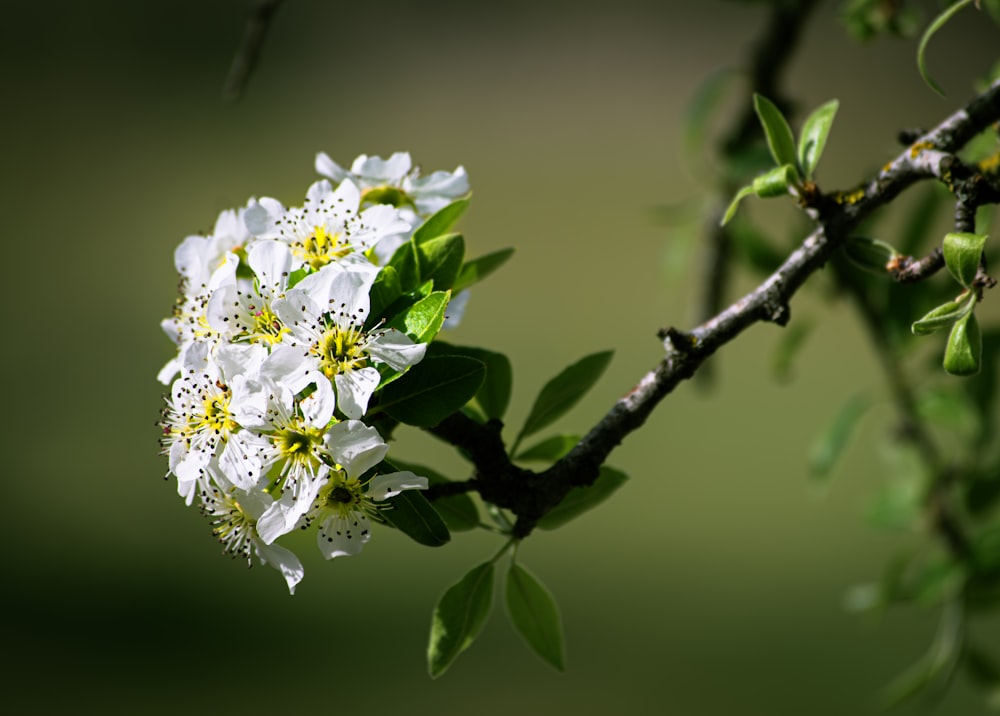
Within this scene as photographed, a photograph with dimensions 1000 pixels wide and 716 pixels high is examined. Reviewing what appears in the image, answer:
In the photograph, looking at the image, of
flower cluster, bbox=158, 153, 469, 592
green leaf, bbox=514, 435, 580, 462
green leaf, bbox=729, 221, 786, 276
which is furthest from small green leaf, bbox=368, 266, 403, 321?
green leaf, bbox=729, 221, 786, 276

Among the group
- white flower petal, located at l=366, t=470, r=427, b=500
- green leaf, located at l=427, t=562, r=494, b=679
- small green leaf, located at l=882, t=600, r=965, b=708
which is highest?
white flower petal, located at l=366, t=470, r=427, b=500

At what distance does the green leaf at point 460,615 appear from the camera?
37cm

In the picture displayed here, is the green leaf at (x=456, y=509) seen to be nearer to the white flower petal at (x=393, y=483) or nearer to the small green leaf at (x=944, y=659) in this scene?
the white flower petal at (x=393, y=483)

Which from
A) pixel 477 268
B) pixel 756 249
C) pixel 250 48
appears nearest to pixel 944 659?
pixel 756 249

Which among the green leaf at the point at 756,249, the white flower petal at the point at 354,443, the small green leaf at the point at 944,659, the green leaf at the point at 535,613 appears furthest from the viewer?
the green leaf at the point at 756,249

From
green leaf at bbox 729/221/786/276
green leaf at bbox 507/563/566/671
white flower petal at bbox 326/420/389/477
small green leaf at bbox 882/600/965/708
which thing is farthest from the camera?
green leaf at bbox 729/221/786/276

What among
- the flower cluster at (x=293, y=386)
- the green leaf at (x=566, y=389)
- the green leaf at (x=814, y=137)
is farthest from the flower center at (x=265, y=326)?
the green leaf at (x=814, y=137)

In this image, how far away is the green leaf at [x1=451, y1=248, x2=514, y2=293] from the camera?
394 millimetres

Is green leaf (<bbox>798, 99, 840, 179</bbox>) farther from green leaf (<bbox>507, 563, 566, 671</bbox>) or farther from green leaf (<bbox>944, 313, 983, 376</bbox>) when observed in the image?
green leaf (<bbox>507, 563, 566, 671</bbox>)

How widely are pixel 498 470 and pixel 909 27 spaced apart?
1.21ft

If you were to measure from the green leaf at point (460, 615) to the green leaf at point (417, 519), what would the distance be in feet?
0.17

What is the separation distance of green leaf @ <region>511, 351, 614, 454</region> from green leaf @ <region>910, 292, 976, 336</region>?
12 centimetres

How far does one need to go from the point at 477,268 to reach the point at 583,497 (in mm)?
105

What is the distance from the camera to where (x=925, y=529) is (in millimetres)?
668
